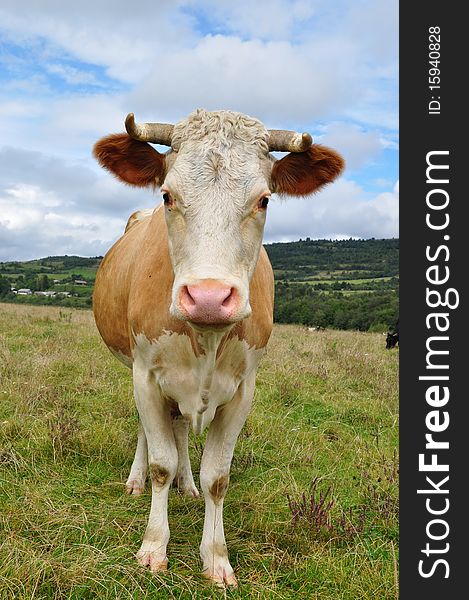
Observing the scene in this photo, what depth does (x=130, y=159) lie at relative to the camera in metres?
3.65

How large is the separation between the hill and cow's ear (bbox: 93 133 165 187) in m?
26.6

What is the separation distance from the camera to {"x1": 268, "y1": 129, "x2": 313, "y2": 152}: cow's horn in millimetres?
3340

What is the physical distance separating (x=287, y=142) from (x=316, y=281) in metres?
77.9

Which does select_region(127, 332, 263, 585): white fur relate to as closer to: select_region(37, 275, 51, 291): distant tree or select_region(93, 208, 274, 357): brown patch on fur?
Result: select_region(93, 208, 274, 357): brown patch on fur

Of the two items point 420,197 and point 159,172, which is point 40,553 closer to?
point 159,172

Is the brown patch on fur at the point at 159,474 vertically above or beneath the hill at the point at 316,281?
beneath

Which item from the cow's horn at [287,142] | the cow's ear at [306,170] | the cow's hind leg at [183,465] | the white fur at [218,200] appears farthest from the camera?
the cow's hind leg at [183,465]

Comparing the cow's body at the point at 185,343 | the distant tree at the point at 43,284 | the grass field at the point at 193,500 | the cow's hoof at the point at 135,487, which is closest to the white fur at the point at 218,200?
the cow's body at the point at 185,343

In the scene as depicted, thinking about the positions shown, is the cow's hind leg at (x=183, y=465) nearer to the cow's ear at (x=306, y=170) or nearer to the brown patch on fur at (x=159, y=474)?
the brown patch on fur at (x=159, y=474)

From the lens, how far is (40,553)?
10.3 feet

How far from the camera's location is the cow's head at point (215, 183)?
2637 mm

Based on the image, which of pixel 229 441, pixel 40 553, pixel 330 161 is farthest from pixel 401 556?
pixel 330 161

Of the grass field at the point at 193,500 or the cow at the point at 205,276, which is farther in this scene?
the grass field at the point at 193,500

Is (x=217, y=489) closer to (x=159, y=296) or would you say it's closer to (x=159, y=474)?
(x=159, y=474)
